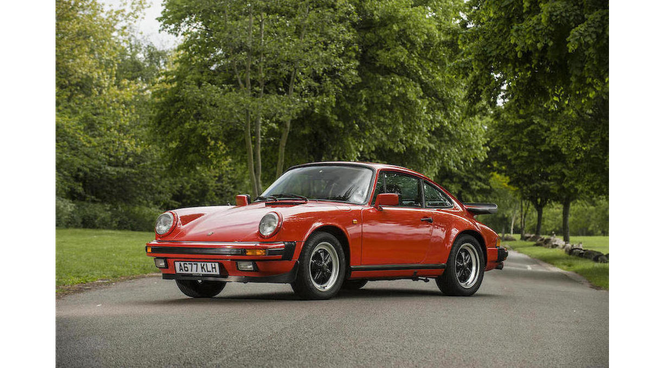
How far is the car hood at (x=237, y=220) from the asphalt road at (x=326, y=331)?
718 millimetres

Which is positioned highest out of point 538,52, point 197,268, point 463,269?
point 538,52

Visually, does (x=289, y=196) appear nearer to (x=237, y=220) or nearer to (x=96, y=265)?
(x=237, y=220)

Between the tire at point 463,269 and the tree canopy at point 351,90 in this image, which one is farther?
the tree canopy at point 351,90

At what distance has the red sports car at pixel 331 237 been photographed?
803cm

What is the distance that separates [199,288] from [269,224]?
5.81 ft

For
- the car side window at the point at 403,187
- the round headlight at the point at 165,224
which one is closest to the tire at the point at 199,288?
the round headlight at the point at 165,224

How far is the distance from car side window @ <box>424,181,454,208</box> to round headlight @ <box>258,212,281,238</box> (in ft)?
8.93

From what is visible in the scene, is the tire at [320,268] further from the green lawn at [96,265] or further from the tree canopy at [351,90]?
the tree canopy at [351,90]

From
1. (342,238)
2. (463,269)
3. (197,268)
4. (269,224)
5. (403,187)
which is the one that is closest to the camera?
(269,224)

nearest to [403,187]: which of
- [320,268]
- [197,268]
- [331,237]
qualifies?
[331,237]

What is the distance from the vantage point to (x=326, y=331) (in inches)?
248
